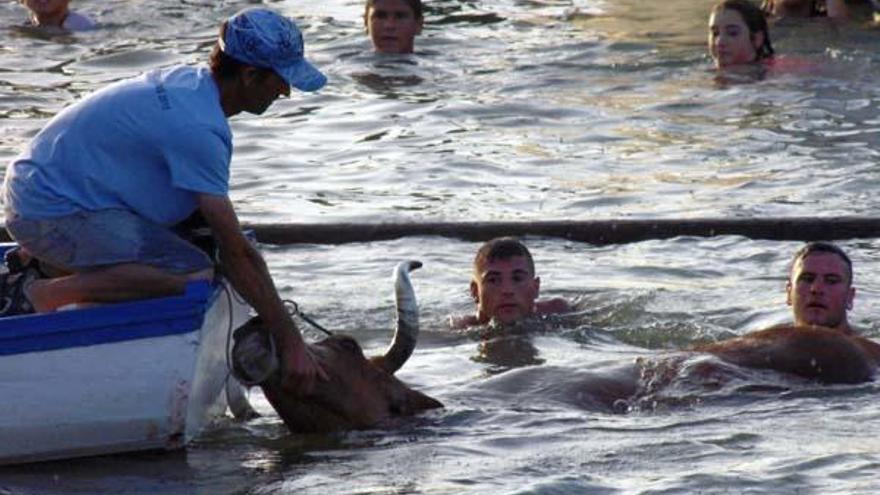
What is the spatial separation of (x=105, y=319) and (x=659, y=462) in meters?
2.26

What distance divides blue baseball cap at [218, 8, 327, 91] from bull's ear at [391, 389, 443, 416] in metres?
1.49

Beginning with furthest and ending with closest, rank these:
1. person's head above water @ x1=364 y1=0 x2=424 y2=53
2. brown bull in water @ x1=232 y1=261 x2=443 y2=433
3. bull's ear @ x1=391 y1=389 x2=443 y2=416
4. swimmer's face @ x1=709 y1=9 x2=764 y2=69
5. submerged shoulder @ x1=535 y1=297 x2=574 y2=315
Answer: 1. person's head above water @ x1=364 y1=0 x2=424 y2=53
2. swimmer's face @ x1=709 y1=9 x2=764 y2=69
3. submerged shoulder @ x1=535 y1=297 x2=574 y2=315
4. bull's ear @ x1=391 y1=389 x2=443 y2=416
5. brown bull in water @ x1=232 y1=261 x2=443 y2=433

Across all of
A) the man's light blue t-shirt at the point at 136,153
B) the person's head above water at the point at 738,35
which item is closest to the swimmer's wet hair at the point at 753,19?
the person's head above water at the point at 738,35

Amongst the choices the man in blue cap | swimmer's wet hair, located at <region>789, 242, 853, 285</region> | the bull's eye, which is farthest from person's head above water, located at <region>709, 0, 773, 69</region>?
the man in blue cap

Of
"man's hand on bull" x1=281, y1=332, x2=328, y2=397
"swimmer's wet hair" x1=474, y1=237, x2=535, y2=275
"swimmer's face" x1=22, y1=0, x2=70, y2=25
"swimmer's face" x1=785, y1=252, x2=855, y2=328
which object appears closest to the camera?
"man's hand on bull" x1=281, y1=332, x2=328, y2=397

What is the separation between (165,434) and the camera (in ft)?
27.2

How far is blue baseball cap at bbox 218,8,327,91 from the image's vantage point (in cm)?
805

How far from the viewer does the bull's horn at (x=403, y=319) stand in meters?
8.13

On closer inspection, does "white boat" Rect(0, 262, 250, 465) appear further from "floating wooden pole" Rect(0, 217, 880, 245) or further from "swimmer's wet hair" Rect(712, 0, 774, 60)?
"swimmer's wet hair" Rect(712, 0, 774, 60)

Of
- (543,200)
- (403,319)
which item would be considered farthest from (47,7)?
(403,319)

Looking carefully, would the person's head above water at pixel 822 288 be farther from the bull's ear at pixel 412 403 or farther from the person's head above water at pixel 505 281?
the bull's ear at pixel 412 403

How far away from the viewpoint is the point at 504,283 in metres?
11.6

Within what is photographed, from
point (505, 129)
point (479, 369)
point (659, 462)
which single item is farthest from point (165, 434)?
point (505, 129)

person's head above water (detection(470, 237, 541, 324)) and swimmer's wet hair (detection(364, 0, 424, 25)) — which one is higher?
swimmer's wet hair (detection(364, 0, 424, 25))
